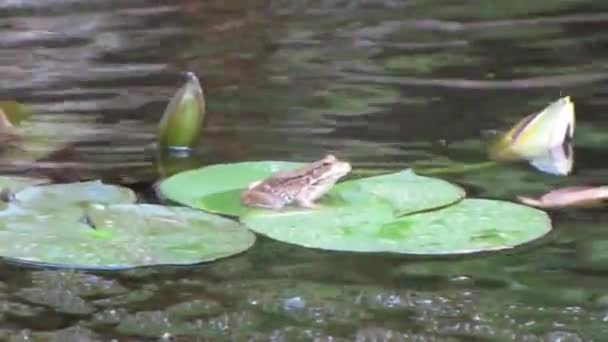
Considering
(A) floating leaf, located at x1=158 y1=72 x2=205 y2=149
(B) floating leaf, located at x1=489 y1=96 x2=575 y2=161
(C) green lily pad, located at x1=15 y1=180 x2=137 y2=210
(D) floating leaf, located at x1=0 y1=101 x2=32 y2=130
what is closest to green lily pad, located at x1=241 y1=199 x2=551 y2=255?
(C) green lily pad, located at x1=15 y1=180 x2=137 y2=210

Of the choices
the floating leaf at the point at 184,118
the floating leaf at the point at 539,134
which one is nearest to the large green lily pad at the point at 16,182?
the floating leaf at the point at 184,118

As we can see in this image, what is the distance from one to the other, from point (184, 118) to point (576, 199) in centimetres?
84

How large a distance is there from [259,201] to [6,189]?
1.57 feet

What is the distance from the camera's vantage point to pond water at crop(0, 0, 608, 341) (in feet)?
5.31

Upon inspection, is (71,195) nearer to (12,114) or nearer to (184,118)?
(184,118)

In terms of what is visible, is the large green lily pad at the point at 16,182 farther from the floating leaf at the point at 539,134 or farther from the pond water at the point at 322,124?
the floating leaf at the point at 539,134

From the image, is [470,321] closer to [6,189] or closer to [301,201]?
[301,201]

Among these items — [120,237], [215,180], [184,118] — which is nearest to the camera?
[120,237]

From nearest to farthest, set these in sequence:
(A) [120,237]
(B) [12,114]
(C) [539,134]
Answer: (A) [120,237]
(C) [539,134]
(B) [12,114]

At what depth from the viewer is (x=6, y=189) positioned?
2.10 m

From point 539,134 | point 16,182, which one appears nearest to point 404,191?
point 539,134

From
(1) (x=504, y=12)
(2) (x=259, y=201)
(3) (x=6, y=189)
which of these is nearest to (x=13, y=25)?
(1) (x=504, y=12)

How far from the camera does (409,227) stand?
1.88 m

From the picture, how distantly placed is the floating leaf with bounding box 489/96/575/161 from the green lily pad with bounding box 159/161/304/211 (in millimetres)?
433
